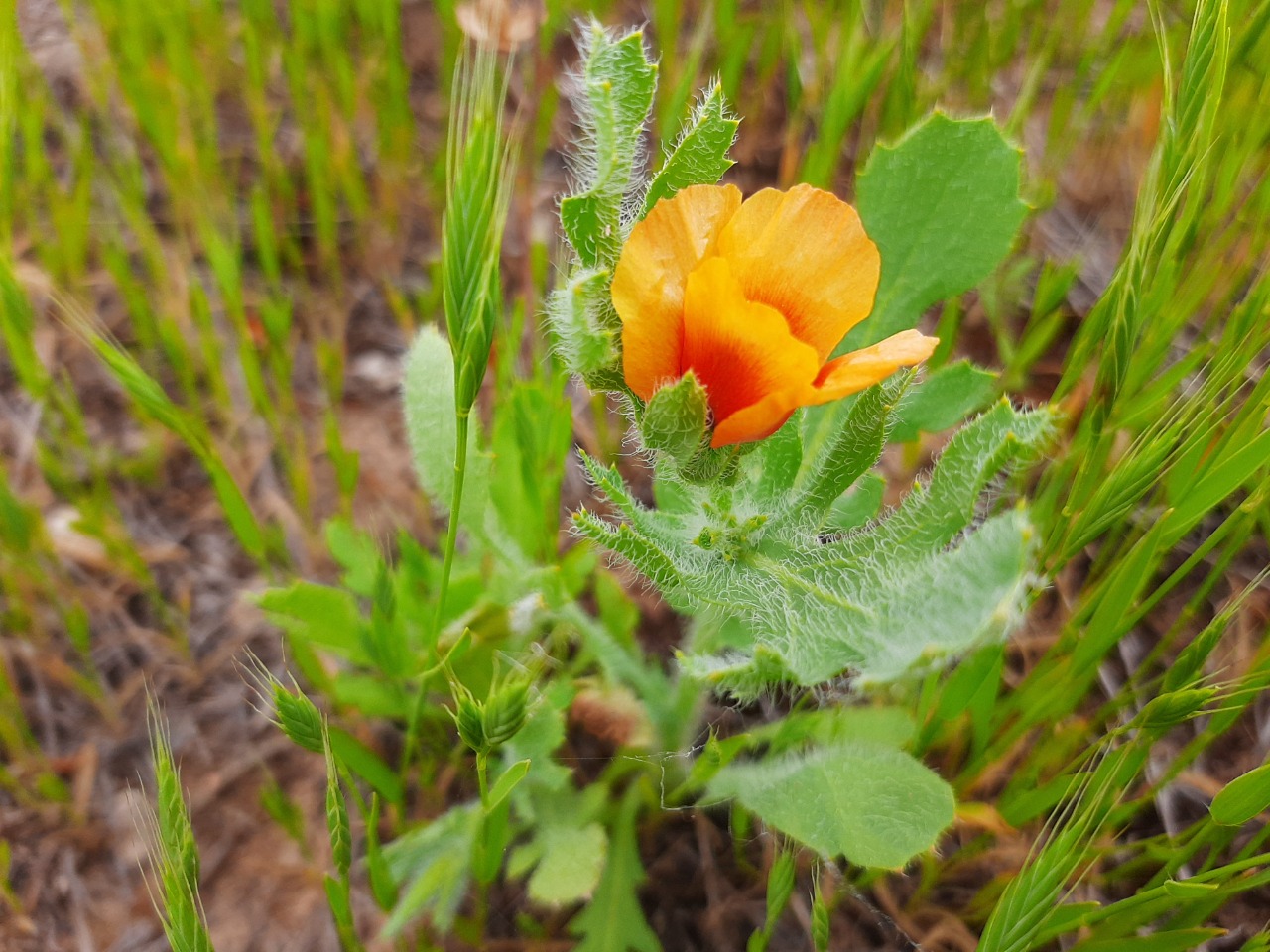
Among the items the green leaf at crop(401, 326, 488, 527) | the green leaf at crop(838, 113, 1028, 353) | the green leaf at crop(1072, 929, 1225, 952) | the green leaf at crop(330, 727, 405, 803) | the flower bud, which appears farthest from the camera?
the green leaf at crop(401, 326, 488, 527)

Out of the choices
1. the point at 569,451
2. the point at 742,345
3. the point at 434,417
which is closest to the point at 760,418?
the point at 742,345

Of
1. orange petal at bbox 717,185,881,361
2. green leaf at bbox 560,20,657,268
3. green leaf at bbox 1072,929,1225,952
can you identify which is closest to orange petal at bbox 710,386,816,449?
orange petal at bbox 717,185,881,361

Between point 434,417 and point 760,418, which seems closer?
point 760,418

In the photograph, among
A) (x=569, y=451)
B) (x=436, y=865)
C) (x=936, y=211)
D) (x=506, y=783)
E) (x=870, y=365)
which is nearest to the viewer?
(x=870, y=365)

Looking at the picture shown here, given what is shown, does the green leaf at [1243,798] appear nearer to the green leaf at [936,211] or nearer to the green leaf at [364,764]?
the green leaf at [936,211]

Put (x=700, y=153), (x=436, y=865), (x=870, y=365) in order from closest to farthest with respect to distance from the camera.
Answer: (x=870, y=365) < (x=700, y=153) < (x=436, y=865)

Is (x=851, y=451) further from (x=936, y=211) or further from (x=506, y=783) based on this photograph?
(x=506, y=783)

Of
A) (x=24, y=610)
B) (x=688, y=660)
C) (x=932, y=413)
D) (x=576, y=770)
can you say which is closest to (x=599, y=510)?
(x=576, y=770)

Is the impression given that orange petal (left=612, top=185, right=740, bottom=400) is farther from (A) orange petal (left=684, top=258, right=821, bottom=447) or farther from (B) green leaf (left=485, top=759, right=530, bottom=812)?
(B) green leaf (left=485, top=759, right=530, bottom=812)
